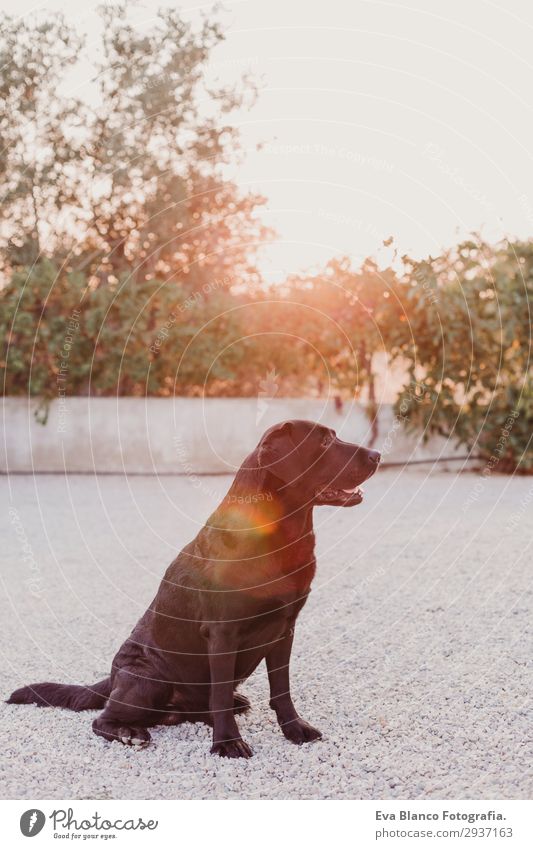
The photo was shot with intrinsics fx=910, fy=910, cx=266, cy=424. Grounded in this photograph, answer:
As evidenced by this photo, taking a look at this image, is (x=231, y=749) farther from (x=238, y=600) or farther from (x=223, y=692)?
(x=238, y=600)

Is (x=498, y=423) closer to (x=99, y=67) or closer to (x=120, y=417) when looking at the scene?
(x=120, y=417)

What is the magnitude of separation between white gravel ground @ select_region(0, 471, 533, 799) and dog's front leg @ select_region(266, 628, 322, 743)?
83mm

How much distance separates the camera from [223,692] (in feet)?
12.7

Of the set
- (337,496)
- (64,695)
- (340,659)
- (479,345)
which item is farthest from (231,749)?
(479,345)

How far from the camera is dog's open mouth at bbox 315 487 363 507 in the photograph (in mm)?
3959

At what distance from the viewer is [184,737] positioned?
4.24 m

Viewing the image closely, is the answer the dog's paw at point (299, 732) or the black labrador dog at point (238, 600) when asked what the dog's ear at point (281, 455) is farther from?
the dog's paw at point (299, 732)

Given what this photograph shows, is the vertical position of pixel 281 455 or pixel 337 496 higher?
pixel 281 455

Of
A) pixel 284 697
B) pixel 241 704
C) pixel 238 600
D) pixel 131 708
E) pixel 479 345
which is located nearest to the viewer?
pixel 238 600

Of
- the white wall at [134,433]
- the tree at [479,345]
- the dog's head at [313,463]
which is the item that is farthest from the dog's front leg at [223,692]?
the white wall at [134,433]

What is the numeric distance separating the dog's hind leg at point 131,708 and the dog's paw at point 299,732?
22.8 inches

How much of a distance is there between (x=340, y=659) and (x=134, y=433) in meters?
11.8
